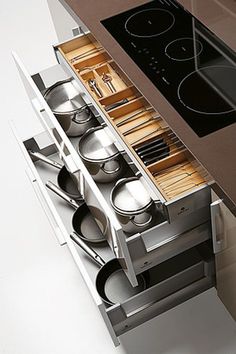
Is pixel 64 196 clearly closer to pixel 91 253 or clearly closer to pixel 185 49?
pixel 91 253

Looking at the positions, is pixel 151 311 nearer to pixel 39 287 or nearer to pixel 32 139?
pixel 39 287

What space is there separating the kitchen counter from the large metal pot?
23cm

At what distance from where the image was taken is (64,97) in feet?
5.96

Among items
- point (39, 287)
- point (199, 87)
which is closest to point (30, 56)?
point (39, 287)

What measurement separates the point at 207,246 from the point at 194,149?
18.5 inches

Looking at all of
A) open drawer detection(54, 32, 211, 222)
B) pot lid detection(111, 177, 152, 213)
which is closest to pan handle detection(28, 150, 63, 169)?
open drawer detection(54, 32, 211, 222)

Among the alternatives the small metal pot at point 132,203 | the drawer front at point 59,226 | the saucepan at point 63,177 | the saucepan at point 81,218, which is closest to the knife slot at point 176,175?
the small metal pot at point 132,203

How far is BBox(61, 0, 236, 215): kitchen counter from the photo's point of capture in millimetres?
1202

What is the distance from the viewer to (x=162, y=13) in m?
1.62

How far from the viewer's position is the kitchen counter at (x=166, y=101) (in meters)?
1.20

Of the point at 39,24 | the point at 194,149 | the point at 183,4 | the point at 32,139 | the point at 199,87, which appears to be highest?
the point at 39,24

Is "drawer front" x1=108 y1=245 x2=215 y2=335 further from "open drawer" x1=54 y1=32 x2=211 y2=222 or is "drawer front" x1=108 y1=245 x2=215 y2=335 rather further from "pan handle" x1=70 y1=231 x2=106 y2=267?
"open drawer" x1=54 y1=32 x2=211 y2=222

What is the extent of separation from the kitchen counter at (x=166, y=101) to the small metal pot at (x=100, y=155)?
26 centimetres

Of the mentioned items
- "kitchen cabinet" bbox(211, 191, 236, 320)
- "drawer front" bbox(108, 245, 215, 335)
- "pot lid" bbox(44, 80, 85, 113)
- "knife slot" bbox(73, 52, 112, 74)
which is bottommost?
"kitchen cabinet" bbox(211, 191, 236, 320)
